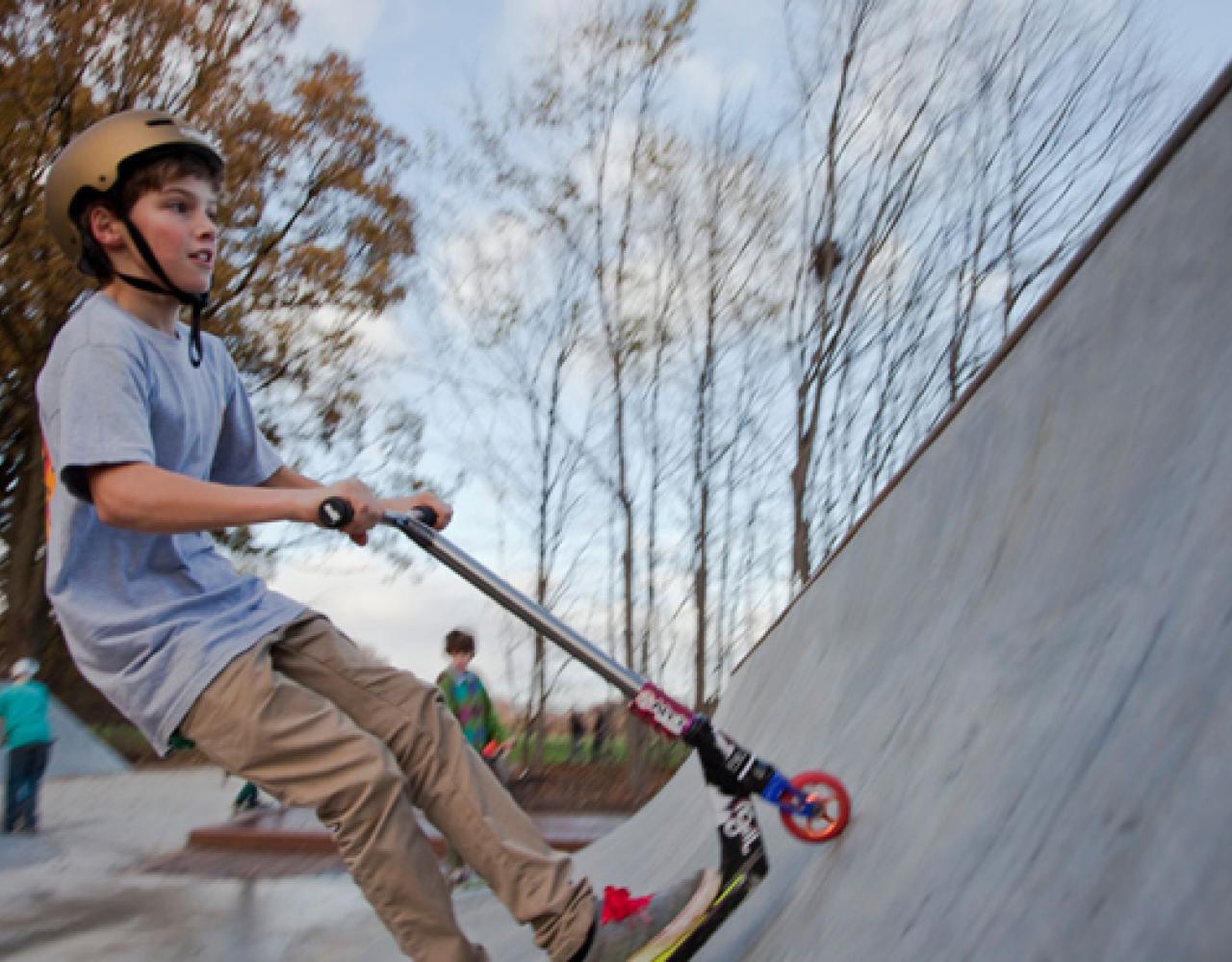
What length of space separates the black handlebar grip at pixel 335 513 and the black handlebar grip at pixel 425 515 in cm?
45

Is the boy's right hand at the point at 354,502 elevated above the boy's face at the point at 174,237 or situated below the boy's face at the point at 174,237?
below

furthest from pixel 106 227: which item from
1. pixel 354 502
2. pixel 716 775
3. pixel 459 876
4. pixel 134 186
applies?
pixel 459 876

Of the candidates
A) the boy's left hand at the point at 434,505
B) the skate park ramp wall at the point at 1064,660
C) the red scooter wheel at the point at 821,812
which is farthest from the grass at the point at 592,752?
the red scooter wheel at the point at 821,812

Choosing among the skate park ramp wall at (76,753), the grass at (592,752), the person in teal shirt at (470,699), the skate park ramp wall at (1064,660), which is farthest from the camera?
the skate park ramp wall at (76,753)

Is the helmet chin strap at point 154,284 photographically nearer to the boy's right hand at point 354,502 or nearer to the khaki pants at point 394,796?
the boy's right hand at point 354,502

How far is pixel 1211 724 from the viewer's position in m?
1.23

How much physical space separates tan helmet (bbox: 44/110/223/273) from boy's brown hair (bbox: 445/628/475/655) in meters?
5.34

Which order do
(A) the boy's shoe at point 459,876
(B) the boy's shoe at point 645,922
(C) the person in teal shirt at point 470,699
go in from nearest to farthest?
(B) the boy's shoe at point 645,922 → (A) the boy's shoe at point 459,876 → (C) the person in teal shirt at point 470,699

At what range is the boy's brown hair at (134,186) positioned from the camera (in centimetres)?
245

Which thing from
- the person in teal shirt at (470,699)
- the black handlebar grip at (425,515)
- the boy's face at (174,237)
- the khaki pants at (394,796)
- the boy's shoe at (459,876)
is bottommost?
the boy's shoe at (459,876)

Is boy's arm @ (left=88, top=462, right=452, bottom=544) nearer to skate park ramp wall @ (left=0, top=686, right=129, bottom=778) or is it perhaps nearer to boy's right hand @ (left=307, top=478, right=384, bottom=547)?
boy's right hand @ (left=307, top=478, right=384, bottom=547)

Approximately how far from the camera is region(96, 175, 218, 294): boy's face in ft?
8.02

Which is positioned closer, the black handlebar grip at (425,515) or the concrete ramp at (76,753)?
the black handlebar grip at (425,515)

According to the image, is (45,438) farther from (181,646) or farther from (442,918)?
(442,918)
